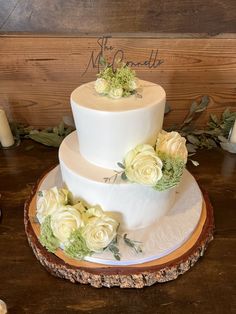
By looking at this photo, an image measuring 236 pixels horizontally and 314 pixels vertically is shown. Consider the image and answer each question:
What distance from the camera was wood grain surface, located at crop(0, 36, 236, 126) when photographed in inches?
42.9

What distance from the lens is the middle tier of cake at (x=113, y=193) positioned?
0.68 meters

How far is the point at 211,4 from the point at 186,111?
400 millimetres

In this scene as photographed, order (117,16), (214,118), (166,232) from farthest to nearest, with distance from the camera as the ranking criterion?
1. (214,118)
2. (117,16)
3. (166,232)

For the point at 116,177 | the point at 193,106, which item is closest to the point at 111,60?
the point at 193,106

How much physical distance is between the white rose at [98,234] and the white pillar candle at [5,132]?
2.25ft

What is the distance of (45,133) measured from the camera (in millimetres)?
1212

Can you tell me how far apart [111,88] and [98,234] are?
0.32 metres

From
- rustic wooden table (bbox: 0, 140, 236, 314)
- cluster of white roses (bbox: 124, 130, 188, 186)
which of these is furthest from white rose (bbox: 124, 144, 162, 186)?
rustic wooden table (bbox: 0, 140, 236, 314)

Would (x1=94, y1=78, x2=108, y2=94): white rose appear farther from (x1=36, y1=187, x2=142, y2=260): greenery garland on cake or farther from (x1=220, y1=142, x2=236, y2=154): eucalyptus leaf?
(x1=220, y1=142, x2=236, y2=154): eucalyptus leaf

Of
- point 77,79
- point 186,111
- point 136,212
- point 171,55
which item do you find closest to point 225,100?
point 186,111

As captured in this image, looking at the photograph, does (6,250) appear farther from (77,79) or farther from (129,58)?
(129,58)

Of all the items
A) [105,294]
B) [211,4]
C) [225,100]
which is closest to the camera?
[105,294]

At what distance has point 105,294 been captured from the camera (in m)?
0.70

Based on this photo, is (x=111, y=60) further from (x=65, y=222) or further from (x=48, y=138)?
(x=65, y=222)
